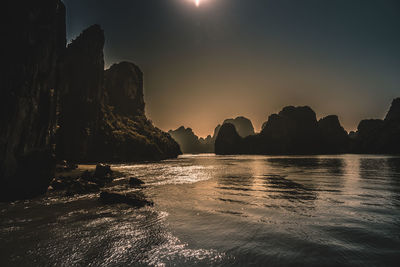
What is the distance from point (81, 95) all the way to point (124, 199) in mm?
86953

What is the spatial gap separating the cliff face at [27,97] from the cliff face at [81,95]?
60319 millimetres

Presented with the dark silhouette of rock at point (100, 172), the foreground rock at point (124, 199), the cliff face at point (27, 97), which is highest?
the cliff face at point (27, 97)

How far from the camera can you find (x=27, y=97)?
659 inches

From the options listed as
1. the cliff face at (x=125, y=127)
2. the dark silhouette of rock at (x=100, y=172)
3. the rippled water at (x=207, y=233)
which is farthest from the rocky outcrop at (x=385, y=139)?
the dark silhouette of rock at (x=100, y=172)

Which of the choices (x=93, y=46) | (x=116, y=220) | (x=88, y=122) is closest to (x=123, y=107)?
(x=93, y=46)

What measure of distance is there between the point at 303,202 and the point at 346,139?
8788 inches

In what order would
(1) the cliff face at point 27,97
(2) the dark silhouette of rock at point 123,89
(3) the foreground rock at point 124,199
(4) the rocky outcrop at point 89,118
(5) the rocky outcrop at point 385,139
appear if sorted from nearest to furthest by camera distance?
(3) the foreground rock at point 124,199 → (1) the cliff face at point 27,97 → (4) the rocky outcrop at point 89,118 → (5) the rocky outcrop at point 385,139 → (2) the dark silhouette of rock at point 123,89

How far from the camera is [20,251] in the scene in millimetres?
7387

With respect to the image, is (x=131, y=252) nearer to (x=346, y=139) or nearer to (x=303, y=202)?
(x=303, y=202)

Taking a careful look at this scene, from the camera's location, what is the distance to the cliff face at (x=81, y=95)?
73.4m

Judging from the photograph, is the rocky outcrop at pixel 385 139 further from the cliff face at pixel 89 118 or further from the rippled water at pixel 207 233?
the rippled water at pixel 207 233

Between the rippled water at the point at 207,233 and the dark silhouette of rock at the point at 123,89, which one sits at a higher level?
the dark silhouette of rock at the point at 123,89

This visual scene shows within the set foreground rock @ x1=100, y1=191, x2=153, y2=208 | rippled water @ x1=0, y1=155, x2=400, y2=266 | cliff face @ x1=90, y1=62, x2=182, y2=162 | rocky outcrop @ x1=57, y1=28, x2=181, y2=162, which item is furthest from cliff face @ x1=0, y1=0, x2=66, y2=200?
cliff face @ x1=90, y1=62, x2=182, y2=162

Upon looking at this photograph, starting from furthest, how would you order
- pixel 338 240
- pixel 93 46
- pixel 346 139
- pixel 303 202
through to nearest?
pixel 346 139, pixel 93 46, pixel 303 202, pixel 338 240
